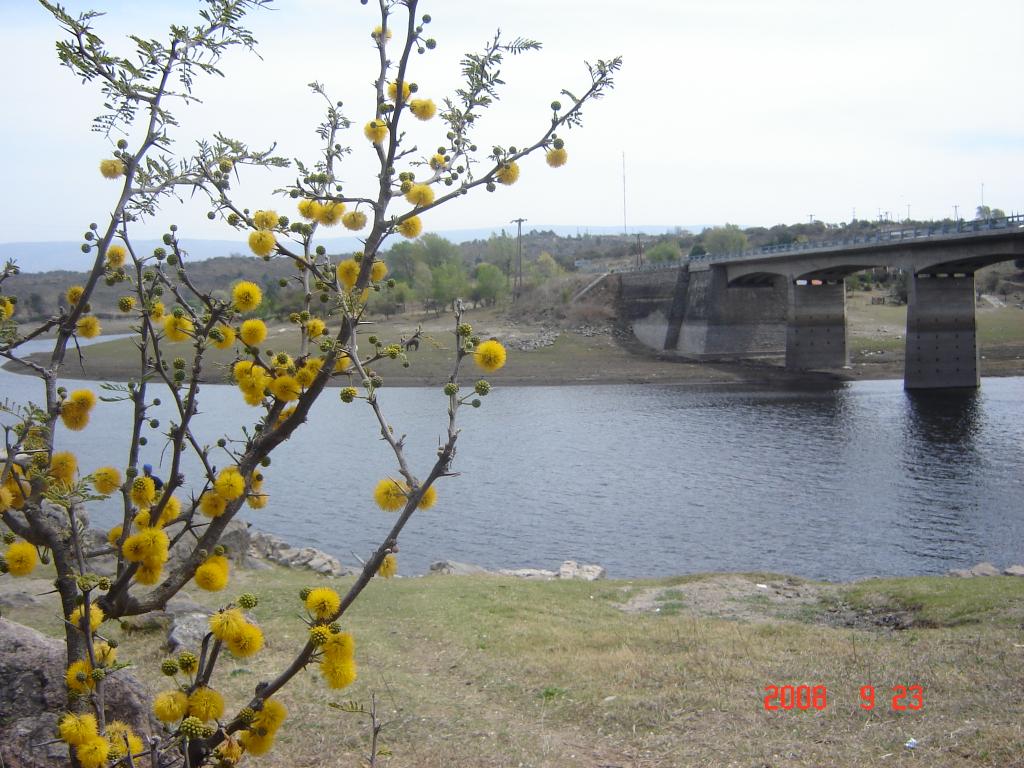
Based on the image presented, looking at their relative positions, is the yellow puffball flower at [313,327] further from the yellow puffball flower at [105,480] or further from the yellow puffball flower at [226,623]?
the yellow puffball flower at [226,623]

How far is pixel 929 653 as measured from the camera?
32.5 ft

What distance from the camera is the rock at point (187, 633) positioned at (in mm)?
10102

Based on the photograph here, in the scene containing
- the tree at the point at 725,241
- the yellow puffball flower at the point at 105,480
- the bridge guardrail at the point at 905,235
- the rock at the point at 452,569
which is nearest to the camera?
the yellow puffball flower at the point at 105,480

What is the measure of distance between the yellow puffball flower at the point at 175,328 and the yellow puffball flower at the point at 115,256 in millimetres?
310

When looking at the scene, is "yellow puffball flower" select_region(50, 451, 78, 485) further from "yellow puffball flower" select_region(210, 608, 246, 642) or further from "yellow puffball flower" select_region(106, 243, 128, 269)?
"yellow puffball flower" select_region(210, 608, 246, 642)

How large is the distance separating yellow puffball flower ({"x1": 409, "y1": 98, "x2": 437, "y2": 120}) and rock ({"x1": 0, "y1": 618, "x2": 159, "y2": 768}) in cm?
370

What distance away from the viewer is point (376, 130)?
4391mm

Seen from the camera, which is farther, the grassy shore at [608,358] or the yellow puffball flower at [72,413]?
the grassy shore at [608,358]

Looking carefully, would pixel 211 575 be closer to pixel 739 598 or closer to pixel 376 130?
pixel 376 130

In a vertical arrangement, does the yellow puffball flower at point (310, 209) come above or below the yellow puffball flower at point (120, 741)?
above

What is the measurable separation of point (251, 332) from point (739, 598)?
13976 mm

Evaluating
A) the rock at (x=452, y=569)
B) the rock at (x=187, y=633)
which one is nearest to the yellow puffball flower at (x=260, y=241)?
the rock at (x=187, y=633)

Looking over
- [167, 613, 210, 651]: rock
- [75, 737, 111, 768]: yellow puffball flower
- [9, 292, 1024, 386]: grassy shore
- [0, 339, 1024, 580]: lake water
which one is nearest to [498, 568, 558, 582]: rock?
[0, 339, 1024, 580]: lake water

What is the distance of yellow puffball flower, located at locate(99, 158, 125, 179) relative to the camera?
4.12 metres
